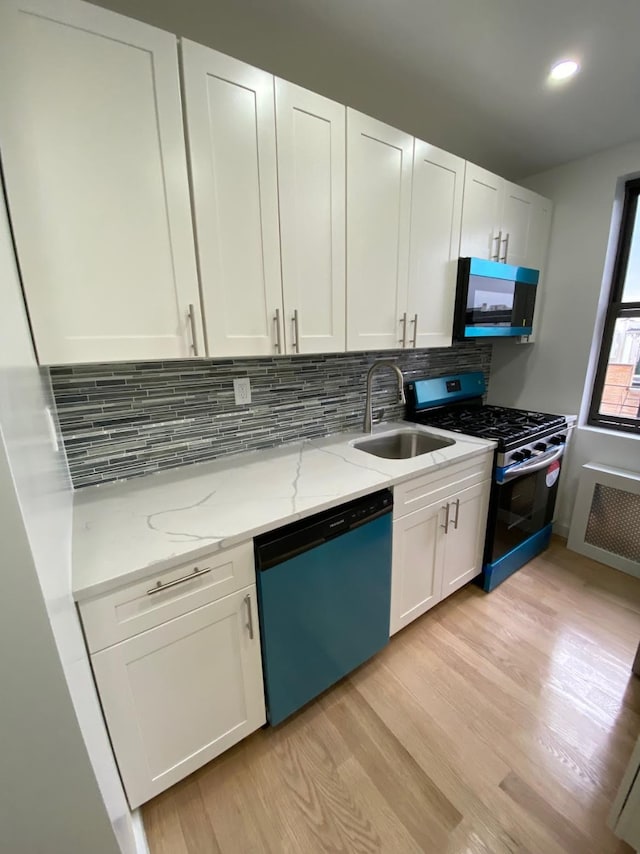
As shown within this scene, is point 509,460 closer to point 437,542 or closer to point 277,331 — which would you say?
point 437,542

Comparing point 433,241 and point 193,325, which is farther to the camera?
point 433,241

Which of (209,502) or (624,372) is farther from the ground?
(624,372)

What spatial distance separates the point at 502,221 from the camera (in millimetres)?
2100

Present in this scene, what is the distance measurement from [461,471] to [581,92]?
6.07 ft

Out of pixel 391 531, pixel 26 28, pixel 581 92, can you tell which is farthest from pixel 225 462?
pixel 581 92

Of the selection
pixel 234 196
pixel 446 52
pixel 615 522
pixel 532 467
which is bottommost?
pixel 615 522

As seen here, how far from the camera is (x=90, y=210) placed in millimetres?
996

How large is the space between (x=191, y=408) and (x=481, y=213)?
190 centimetres

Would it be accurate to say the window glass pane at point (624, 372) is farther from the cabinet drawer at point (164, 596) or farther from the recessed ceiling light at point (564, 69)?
the cabinet drawer at point (164, 596)

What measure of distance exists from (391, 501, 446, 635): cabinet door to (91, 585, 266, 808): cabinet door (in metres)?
0.70

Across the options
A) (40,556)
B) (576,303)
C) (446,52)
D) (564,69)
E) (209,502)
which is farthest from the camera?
(576,303)

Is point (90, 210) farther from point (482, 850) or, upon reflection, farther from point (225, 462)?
point (482, 850)

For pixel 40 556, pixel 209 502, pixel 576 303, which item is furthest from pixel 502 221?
pixel 40 556

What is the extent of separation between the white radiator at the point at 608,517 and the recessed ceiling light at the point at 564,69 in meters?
2.09
